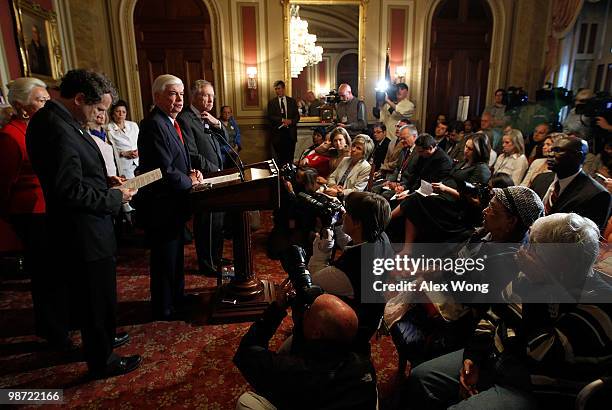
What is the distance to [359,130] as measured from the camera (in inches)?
251

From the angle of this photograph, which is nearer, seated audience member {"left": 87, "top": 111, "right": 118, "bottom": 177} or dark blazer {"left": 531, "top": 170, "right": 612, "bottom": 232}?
dark blazer {"left": 531, "top": 170, "right": 612, "bottom": 232}

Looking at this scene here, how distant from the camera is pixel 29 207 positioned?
235 cm

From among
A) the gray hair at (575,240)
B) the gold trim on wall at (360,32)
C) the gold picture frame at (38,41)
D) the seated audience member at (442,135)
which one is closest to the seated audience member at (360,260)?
the gray hair at (575,240)

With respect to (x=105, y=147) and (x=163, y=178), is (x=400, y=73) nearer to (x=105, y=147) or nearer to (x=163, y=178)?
(x=105, y=147)

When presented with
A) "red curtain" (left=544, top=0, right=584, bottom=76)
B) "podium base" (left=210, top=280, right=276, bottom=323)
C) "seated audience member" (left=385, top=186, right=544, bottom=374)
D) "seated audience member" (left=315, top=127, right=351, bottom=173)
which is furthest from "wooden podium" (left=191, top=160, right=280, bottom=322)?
"red curtain" (left=544, top=0, right=584, bottom=76)

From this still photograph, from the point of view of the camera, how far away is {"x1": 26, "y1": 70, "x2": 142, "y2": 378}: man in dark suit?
173 cm

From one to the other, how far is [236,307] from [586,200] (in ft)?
7.54

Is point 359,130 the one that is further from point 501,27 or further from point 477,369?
point 477,369

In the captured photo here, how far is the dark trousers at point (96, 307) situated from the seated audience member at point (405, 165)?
9.02ft

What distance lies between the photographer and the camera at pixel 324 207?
290 centimetres

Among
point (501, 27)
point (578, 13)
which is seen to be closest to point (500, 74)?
point (501, 27)

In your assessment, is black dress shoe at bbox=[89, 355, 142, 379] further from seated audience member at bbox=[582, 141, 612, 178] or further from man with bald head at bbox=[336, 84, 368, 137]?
man with bald head at bbox=[336, 84, 368, 137]

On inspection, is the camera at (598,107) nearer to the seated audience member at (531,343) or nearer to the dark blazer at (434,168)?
the dark blazer at (434,168)

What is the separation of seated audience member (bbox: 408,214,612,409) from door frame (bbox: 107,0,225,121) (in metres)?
6.35
